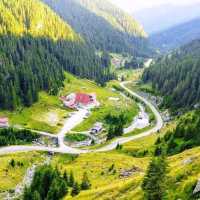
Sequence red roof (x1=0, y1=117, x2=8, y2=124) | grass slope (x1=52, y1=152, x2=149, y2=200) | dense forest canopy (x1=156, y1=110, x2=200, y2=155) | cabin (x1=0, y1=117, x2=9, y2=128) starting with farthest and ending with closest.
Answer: red roof (x1=0, y1=117, x2=8, y2=124)
cabin (x1=0, y1=117, x2=9, y2=128)
dense forest canopy (x1=156, y1=110, x2=200, y2=155)
grass slope (x1=52, y1=152, x2=149, y2=200)

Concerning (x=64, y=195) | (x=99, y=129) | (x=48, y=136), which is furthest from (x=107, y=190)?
(x=99, y=129)

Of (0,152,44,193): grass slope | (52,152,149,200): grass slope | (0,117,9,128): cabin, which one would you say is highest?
(52,152,149,200): grass slope

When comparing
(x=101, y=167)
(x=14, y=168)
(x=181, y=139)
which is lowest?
(x=14, y=168)

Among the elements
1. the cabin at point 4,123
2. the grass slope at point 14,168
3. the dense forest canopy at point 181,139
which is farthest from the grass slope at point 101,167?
the cabin at point 4,123

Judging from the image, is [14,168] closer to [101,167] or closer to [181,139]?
[101,167]

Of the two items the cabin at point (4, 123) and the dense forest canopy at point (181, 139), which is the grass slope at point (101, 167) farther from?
the cabin at point (4, 123)

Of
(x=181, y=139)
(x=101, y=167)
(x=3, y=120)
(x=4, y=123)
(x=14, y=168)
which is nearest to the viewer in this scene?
(x=101, y=167)

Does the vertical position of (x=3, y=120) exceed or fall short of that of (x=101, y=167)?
it falls short

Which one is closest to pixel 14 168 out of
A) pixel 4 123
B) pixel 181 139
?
pixel 4 123

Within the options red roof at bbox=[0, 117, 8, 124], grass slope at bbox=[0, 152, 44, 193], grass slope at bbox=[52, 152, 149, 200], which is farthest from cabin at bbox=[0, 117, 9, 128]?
grass slope at bbox=[52, 152, 149, 200]

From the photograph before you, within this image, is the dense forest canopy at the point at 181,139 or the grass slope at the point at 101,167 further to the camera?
the dense forest canopy at the point at 181,139

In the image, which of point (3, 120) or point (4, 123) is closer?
point (4, 123)

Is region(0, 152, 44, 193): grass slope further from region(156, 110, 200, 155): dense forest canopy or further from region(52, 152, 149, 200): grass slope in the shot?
region(156, 110, 200, 155): dense forest canopy
